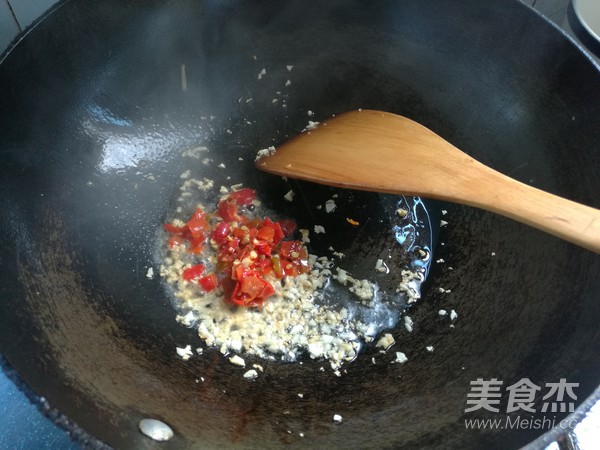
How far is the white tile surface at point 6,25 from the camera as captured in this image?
4.39 feet

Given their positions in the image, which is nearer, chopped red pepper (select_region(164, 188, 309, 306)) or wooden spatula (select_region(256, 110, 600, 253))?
wooden spatula (select_region(256, 110, 600, 253))

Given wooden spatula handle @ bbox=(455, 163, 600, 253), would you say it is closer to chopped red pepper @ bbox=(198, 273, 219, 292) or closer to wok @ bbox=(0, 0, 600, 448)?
wok @ bbox=(0, 0, 600, 448)

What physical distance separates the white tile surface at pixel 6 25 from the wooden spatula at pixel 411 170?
718 millimetres

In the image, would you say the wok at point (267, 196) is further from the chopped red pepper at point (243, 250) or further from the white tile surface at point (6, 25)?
the white tile surface at point (6, 25)

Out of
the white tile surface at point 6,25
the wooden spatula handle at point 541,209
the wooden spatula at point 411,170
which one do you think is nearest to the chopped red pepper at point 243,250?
the wooden spatula at point 411,170

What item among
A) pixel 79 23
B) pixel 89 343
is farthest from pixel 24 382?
pixel 79 23

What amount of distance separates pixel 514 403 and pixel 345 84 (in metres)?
0.99

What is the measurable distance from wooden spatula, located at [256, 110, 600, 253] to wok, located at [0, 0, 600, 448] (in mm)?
170

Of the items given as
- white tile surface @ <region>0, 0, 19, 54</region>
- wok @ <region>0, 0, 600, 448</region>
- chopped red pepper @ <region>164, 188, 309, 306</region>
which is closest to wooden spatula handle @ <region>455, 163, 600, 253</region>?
wok @ <region>0, 0, 600, 448</region>

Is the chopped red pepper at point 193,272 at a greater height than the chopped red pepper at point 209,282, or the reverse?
the chopped red pepper at point 193,272

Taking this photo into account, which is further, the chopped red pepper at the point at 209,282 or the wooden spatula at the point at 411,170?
the chopped red pepper at the point at 209,282

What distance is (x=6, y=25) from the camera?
1365mm

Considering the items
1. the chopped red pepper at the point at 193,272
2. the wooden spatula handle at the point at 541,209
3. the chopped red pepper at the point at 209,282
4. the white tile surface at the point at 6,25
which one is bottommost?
the chopped red pepper at the point at 209,282

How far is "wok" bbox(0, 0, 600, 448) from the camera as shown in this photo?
1020 millimetres
